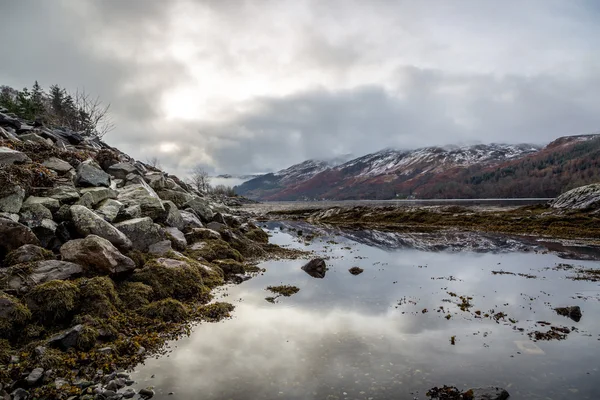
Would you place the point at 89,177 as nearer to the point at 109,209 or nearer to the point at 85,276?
the point at 109,209

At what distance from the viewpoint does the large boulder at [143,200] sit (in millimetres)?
21197

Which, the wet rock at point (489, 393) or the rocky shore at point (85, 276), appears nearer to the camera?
the wet rock at point (489, 393)

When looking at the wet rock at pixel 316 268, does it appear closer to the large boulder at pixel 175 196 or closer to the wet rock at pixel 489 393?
the large boulder at pixel 175 196

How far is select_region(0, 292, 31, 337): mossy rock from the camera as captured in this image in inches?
379

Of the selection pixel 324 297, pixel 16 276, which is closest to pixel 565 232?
pixel 324 297

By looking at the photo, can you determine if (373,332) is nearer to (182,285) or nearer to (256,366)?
(256,366)

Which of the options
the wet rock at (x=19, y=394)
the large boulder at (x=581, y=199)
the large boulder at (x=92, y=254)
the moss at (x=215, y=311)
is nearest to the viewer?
the wet rock at (x=19, y=394)

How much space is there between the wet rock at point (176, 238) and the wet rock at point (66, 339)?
1064 centimetres

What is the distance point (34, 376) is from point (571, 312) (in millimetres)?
19939

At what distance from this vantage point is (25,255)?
12500 millimetres

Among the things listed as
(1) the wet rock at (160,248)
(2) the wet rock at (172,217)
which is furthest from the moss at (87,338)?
(2) the wet rock at (172,217)

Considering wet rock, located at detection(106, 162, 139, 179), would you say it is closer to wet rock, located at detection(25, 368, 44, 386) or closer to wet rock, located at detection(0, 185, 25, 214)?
wet rock, located at detection(0, 185, 25, 214)

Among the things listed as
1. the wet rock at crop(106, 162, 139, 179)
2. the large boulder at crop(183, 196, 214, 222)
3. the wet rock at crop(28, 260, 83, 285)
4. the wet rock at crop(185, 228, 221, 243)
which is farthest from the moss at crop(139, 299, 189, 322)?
the large boulder at crop(183, 196, 214, 222)

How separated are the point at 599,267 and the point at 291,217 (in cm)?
Answer: 6703
